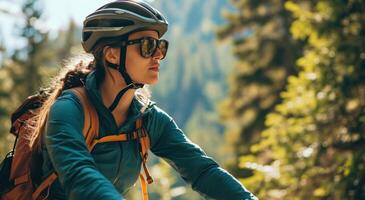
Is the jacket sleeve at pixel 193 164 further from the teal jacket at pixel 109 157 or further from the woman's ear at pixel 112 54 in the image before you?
the woman's ear at pixel 112 54

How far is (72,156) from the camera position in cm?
260

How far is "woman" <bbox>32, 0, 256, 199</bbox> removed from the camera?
10.0 ft

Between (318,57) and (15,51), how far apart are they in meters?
30.5

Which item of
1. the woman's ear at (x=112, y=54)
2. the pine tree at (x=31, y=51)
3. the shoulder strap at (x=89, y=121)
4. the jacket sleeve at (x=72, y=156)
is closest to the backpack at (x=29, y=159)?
the shoulder strap at (x=89, y=121)

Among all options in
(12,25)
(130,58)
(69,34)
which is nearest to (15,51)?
(12,25)

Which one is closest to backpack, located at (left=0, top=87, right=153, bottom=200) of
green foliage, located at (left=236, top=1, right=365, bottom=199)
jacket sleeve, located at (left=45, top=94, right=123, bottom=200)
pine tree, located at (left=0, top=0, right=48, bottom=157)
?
jacket sleeve, located at (left=45, top=94, right=123, bottom=200)

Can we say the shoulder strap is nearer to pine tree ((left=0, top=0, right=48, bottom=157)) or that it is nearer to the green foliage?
the green foliage

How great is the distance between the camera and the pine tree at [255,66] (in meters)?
20.5

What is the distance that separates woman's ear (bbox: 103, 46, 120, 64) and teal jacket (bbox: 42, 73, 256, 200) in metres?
0.16

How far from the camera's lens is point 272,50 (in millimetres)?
20891

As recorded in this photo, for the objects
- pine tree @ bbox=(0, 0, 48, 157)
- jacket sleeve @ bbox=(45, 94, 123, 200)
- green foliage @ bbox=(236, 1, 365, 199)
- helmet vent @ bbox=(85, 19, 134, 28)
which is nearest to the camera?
jacket sleeve @ bbox=(45, 94, 123, 200)

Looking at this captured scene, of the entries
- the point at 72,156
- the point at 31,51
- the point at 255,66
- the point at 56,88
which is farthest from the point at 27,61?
the point at 72,156

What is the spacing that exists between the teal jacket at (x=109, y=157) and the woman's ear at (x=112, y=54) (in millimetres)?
162

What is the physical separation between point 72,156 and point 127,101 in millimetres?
773
